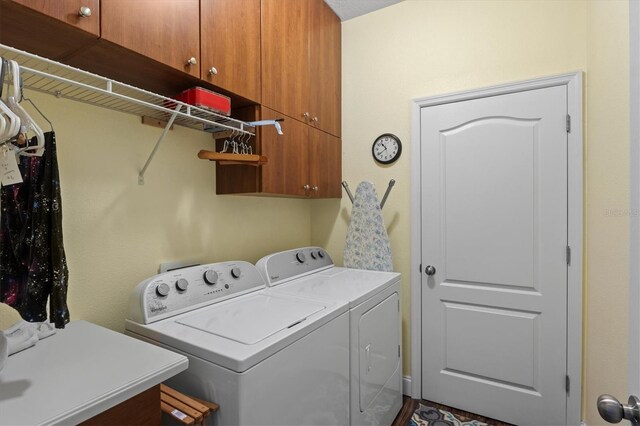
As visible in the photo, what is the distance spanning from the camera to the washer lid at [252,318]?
1144 millimetres

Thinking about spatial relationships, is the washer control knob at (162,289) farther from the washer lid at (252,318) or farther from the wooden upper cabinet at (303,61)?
the wooden upper cabinet at (303,61)

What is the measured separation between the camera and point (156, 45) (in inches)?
46.3

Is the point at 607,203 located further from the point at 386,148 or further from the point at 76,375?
the point at 76,375

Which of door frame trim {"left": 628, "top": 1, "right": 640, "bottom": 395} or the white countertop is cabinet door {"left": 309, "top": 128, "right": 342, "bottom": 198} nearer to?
the white countertop

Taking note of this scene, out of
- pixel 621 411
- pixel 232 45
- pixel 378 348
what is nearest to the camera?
pixel 621 411

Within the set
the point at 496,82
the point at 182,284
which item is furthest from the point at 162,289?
the point at 496,82

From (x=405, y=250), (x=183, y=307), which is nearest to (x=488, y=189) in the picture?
(x=405, y=250)

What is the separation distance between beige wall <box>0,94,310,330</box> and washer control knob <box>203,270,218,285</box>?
28 centimetres

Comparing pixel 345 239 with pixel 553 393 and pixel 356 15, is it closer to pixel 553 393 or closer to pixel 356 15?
pixel 553 393

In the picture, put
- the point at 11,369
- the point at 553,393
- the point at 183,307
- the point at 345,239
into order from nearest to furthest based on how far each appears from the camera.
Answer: the point at 11,369, the point at 183,307, the point at 553,393, the point at 345,239

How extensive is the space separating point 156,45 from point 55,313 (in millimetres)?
942

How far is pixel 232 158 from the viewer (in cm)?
153

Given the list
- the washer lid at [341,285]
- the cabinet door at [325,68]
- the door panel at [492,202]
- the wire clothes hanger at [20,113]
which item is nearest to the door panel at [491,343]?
the door panel at [492,202]

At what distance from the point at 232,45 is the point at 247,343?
4.26ft
